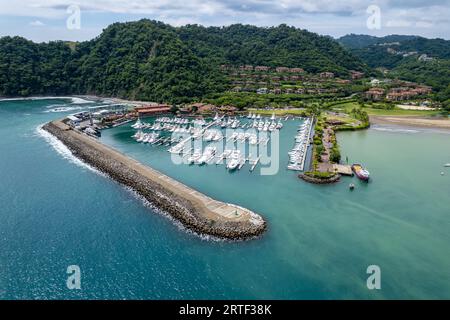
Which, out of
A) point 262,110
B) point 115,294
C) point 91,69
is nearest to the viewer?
point 115,294

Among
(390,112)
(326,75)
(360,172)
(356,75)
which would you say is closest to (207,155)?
(360,172)

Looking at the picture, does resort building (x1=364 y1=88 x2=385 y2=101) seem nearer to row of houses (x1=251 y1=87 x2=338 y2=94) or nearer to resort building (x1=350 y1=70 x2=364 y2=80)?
row of houses (x1=251 y1=87 x2=338 y2=94)

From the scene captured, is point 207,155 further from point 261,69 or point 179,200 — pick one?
point 261,69

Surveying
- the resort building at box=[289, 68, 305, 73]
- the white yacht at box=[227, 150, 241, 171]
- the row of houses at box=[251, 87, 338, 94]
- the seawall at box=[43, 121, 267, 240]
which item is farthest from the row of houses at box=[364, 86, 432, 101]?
the seawall at box=[43, 121, 267, 240]

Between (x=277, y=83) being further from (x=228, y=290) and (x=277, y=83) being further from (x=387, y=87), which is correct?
(x=228, y=290)
